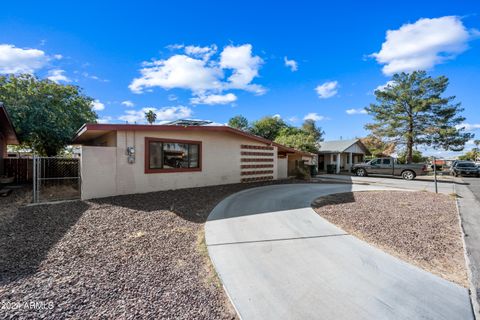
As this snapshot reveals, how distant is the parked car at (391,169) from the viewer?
1662 cm

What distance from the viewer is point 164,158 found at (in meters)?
8.98

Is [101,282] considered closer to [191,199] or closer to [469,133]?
[191,199]

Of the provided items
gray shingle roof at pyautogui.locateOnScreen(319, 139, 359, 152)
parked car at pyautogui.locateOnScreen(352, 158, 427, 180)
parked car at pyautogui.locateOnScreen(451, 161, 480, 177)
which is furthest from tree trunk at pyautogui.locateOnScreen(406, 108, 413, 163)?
parked car at pyautogui.locateOnScreen(352, 158, 427, 180)

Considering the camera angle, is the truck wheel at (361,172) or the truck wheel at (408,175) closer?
the truck wheel at (408,175)

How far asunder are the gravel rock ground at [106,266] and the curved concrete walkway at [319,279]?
335 mm

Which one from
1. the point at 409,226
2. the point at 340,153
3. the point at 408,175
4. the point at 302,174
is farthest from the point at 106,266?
the point at 340,153

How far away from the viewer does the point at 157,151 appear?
8758mm

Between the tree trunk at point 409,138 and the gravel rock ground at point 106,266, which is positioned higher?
the tree trunk at point 409,138

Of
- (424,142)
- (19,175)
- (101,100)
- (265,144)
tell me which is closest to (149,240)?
(265,144)

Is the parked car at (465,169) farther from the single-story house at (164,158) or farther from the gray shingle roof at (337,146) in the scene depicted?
the single-story house at (164,158)

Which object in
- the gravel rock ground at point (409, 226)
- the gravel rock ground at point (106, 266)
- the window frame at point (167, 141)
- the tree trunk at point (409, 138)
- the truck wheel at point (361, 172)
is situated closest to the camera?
the gravel rock ground at point (106, 266)

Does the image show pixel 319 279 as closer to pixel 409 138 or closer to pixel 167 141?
pixel 167 141

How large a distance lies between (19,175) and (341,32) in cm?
1945

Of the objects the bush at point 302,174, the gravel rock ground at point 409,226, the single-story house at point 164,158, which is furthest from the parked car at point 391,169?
the single-story house at point 164,158
